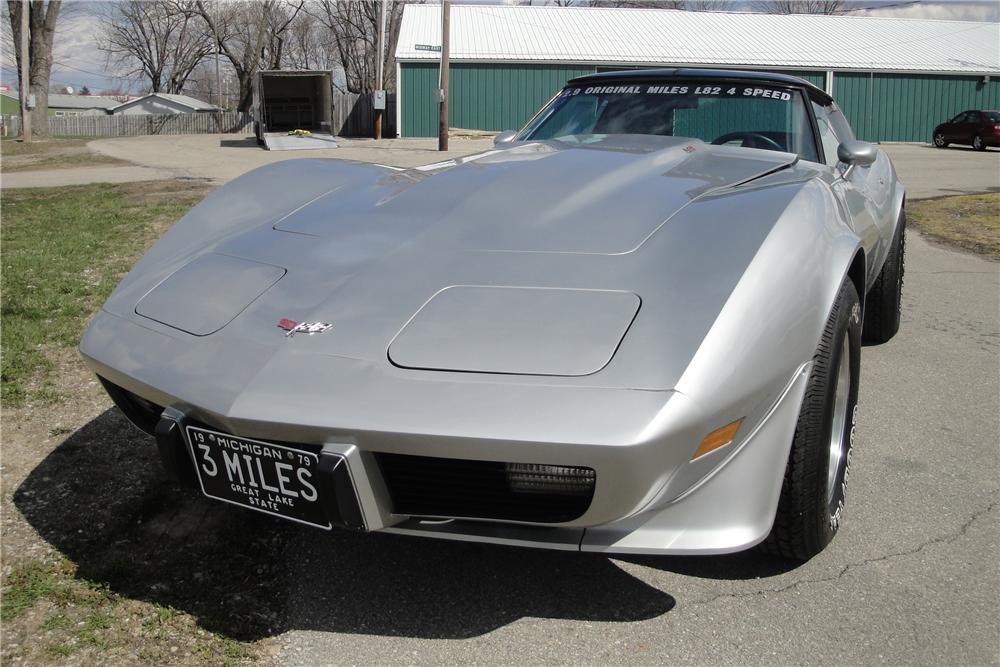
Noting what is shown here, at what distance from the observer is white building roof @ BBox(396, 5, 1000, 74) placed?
93.6ft

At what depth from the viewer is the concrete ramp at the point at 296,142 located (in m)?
19.7

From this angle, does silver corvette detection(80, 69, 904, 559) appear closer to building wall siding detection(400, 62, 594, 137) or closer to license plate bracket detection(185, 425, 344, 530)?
license plate bracket detection(185, 425, 344, 530)

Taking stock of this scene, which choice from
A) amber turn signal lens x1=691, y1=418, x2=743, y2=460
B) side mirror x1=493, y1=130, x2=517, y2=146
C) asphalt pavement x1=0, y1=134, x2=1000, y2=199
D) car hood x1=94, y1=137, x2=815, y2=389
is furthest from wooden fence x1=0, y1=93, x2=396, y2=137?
amber turn signal lens x1=691, y1=418, x2=743, y2=460

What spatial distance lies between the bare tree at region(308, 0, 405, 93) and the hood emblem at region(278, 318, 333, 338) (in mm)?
47189

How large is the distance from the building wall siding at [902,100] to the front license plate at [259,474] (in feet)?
102

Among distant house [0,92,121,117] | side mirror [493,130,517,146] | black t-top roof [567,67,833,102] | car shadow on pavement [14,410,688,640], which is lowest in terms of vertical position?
car shadow on pavement [14,410,688,640]

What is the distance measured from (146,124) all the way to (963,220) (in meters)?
30.1

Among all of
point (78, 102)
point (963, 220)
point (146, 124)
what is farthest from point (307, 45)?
point (963, 220)

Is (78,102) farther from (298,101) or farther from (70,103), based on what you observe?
(298,101)

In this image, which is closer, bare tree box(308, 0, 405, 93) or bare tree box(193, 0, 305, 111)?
bare tree box(193, 0, 305, 111)

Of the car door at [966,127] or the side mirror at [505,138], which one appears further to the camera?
the car door at [966,127]

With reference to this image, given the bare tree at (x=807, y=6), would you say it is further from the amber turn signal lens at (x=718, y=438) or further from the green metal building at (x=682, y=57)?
the amber turn signal lens at (x=718, y=438)

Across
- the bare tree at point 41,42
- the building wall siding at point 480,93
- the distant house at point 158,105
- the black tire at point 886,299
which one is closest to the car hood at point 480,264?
the black tire at point 886,299

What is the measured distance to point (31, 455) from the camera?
293cm
